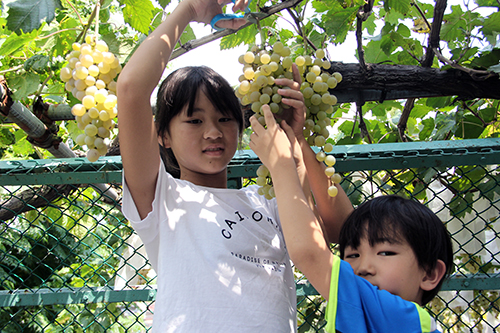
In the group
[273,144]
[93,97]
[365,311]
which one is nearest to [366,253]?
[365,311]

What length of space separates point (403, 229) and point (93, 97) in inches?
37.8

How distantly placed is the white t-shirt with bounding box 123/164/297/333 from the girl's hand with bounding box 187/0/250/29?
0.50 metres

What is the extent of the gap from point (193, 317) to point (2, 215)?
4.49 feet

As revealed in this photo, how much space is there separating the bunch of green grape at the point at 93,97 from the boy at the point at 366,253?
0.41 meters

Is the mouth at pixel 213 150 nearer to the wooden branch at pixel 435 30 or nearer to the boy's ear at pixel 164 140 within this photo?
the boy's ear at pixel 164 140

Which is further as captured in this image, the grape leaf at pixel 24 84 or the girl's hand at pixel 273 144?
the grape leaf at pixel 24 84

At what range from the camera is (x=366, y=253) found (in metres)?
1.14

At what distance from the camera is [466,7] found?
2203 mm

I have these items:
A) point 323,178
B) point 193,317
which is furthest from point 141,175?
point 323,178

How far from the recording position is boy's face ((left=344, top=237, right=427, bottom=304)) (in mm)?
1069

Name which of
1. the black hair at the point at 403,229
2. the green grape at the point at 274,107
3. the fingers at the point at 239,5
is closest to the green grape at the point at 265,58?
the green grape at the point at 274,107

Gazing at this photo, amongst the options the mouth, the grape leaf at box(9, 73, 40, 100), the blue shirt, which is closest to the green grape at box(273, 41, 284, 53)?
the mouth

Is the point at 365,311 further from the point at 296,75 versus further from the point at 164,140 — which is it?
the point at 164,140

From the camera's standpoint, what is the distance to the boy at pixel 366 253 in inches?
37.6
